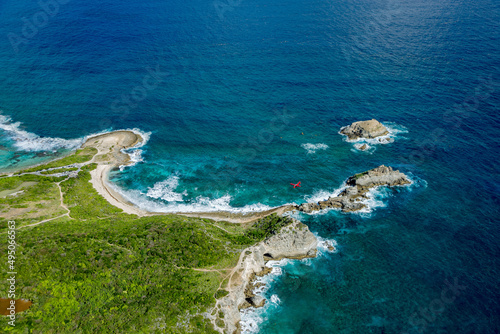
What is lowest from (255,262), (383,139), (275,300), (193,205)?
(275,300)

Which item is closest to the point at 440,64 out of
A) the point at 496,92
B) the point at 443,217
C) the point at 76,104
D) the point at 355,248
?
the point at 496,92

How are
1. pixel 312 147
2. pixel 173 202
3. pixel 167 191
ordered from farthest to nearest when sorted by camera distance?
pixel 312 147
pixel 167 191
pixel 173 202

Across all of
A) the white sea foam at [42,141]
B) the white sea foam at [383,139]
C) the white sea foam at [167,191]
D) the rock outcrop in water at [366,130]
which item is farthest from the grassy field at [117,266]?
the rock outcrop in water at [366,130]

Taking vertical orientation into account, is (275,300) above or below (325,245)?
below

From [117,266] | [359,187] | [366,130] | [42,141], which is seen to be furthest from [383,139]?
[42,141]

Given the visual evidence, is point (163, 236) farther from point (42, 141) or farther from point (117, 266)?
point (42, 141)

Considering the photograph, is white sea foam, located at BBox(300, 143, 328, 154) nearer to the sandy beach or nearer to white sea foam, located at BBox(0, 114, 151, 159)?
the sandy beach

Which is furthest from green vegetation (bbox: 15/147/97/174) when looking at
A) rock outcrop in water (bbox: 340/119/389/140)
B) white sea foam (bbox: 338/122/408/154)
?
rock outcrop in water (bbox: 340/119/389/140)
